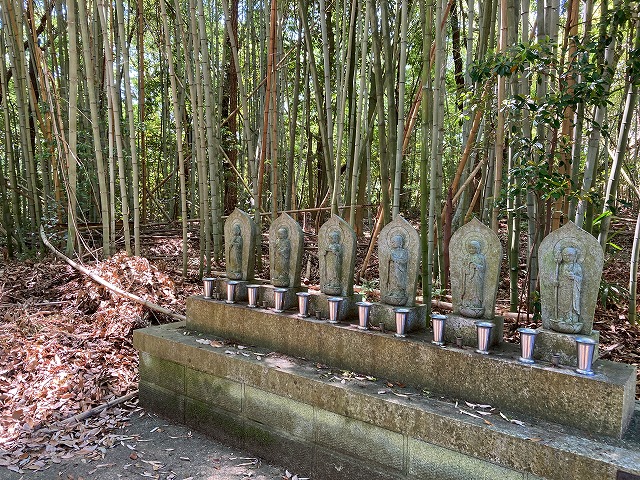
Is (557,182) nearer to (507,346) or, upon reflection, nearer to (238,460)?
(507,346)

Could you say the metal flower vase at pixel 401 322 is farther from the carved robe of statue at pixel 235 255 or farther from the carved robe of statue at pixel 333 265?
the carved robe of statue at pixel 235 255

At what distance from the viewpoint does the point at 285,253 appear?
2963 mm

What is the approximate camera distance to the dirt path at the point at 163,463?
2.32 m

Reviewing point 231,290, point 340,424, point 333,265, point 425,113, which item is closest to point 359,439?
point 340,424

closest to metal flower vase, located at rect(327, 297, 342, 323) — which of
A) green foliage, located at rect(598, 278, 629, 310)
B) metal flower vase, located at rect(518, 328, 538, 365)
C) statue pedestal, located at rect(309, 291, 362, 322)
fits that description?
statue pedestal, located at rect(309, 291, 362, 322)

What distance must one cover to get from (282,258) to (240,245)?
0.38 meters

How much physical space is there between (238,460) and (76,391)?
55.9 inches

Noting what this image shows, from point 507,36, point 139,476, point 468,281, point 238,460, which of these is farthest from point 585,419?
point 507,36

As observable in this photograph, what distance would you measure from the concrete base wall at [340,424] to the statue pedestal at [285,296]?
34 centimetres

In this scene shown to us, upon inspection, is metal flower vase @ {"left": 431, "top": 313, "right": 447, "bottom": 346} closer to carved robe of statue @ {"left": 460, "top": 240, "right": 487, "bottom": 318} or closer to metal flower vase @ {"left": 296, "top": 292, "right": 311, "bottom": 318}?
carved robe of statue @ {"left": 460, "top": 240, "right": 487, "bottom": 318}

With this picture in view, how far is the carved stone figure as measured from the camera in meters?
1.96

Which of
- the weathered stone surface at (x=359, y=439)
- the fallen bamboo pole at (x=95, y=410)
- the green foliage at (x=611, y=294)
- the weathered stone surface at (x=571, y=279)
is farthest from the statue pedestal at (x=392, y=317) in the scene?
the green foliage at (x=611, y=294)

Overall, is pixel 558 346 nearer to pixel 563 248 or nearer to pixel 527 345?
pixel 527 345

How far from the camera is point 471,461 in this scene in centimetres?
180
